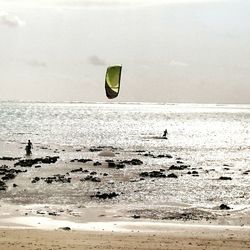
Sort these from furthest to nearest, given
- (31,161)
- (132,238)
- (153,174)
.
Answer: (31,161) < (153,174) < (132,238)

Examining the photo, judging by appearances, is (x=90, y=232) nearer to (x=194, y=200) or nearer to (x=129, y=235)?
(x=129, y=235)

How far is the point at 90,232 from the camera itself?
19500 mm

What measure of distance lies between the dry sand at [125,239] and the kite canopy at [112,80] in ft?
37.2

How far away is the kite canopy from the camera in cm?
2991

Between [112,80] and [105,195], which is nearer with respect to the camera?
[105,195]

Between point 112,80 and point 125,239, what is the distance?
13858 mm

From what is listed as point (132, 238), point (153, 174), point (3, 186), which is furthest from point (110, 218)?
point (153, 174)

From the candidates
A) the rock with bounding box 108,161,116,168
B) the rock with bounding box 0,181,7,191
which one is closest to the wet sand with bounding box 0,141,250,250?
the rock with bounding box 0,181,7,191

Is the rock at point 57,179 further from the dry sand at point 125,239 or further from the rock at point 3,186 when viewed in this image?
the dry sand at point 125,239

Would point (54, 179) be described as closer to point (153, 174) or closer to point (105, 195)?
point (105, 195)

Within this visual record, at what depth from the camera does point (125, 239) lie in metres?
18.1

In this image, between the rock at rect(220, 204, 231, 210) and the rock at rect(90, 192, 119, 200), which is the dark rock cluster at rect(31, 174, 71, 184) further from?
the rock at rect(220, 204, 231, 210)

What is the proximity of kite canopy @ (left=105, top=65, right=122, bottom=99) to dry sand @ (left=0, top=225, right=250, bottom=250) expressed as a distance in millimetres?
11340

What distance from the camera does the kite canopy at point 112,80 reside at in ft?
98.1
